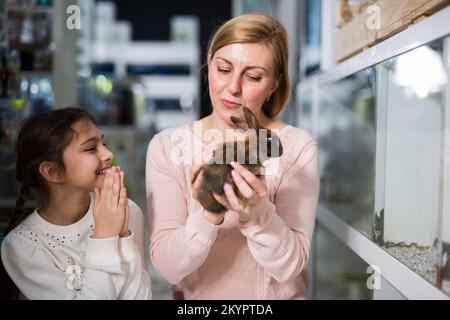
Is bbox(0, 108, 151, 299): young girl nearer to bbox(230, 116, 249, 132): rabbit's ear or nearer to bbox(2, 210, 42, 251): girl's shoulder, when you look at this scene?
bbox(2, 210, 42, 251): girl's shoulder

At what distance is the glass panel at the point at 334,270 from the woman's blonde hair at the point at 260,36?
71 centimetres

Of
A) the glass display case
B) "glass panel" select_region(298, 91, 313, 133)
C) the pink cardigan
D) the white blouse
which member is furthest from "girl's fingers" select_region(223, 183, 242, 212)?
"glass panel" select_region(298, 91, 313, 133)

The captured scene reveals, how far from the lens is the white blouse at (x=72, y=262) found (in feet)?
2.99

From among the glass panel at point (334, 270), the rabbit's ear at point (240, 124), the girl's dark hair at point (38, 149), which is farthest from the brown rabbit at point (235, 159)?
the glass panel at point (334, 270)

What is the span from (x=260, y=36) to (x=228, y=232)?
0.36 meters

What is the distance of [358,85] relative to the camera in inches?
65.4

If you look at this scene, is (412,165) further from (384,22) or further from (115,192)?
(115,192)

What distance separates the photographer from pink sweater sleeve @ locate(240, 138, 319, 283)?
0.91 metres

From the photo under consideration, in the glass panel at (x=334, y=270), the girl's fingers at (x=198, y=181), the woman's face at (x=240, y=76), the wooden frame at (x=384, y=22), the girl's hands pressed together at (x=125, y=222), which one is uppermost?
the wooden frame at (x=384, y=22)

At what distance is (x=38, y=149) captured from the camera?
95cm

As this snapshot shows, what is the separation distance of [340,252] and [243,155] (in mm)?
1006

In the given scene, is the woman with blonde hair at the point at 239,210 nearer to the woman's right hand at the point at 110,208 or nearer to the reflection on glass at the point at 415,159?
the woman's right hand at the point at 110,208

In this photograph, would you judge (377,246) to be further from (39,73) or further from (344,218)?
(39,73)

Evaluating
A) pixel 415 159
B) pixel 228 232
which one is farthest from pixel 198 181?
pixel 415 159
